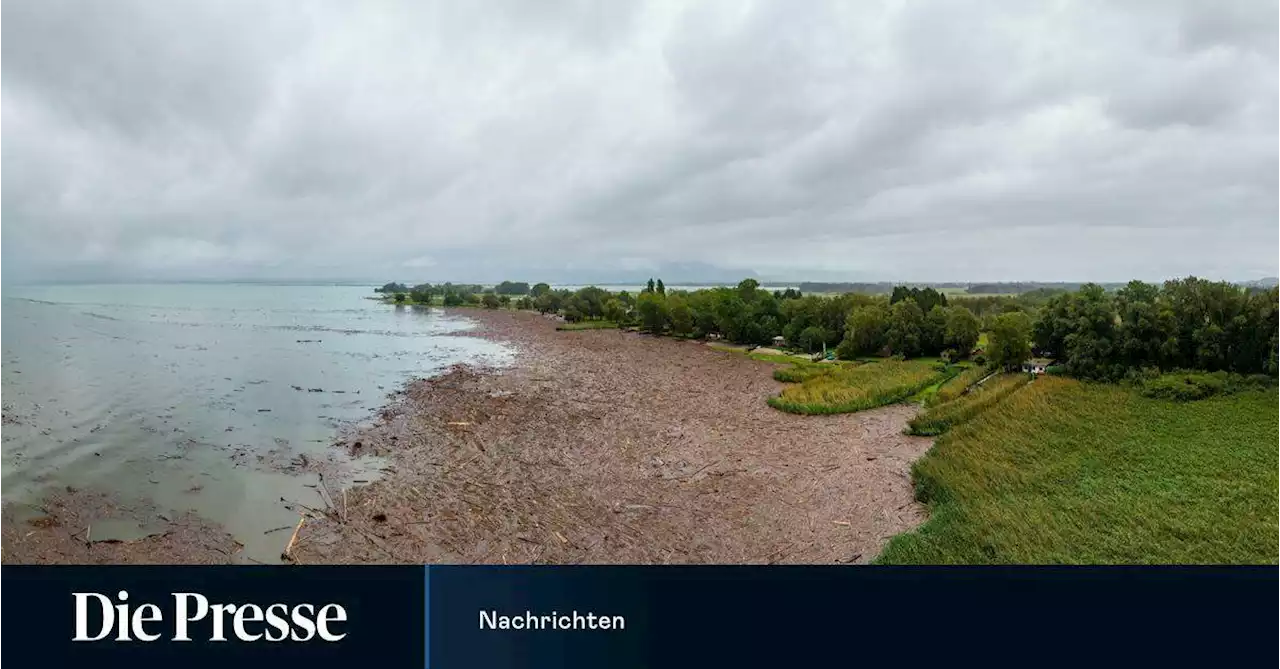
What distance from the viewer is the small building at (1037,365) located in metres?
16.1

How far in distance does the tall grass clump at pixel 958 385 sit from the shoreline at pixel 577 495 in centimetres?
96

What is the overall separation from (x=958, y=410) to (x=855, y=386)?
11.8 feet

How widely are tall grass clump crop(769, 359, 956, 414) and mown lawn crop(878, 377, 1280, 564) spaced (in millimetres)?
3030

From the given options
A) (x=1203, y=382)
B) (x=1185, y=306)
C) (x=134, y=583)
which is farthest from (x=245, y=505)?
(x=1185, y=306)

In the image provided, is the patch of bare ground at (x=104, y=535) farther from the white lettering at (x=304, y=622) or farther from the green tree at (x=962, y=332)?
the green tree at (x=962, y=332)

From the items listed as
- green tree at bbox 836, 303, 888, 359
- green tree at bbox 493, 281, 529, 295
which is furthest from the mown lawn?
green tree at bbox 493, 281, 529, 295

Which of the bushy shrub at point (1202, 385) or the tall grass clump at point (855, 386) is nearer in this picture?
the bushy shrub at point (1202, 385)

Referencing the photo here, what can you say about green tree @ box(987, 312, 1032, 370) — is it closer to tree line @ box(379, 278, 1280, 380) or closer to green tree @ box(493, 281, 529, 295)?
tree line @ box(379, 278, 1280, 380)

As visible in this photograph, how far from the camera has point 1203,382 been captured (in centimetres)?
1241

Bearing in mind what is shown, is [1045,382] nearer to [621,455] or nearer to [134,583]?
[621,455]

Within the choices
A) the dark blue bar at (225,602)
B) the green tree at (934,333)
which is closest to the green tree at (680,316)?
the green tree at (934,333)

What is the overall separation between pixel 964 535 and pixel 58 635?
7036 mm

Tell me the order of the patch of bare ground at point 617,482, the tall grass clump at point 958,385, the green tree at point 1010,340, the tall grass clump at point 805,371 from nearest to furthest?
the patch of bare ground at point 617,482 < the tall grass clump at point 958,385 < the green tree at point 1010,340 < the tall grass clump at point 805,371

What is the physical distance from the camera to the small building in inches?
634
